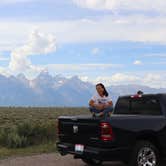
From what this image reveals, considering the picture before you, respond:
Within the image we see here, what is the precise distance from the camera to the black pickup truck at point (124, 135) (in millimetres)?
8992

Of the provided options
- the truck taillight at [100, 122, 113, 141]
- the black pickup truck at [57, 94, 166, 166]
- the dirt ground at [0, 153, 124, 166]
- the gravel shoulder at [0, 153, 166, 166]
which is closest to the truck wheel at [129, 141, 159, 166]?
the black pickup truck at [57, 94, 166, 166]

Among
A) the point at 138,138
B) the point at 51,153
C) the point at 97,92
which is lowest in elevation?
the point at 51,153

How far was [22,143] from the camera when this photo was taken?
1549cm

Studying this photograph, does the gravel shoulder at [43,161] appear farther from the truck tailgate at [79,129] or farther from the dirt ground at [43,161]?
the truck tailgate at [79,129]

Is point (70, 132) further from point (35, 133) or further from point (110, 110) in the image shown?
point (35, 133)

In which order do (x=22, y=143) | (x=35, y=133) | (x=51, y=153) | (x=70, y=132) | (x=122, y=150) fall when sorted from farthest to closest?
(x=35, y=133) → (x=22, y=143) → (x=51, y=153) → (x=70, y=132) → (x=122, y=150)

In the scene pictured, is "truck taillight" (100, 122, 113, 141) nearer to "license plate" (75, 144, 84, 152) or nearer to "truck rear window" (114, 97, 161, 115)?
"license plate" (75, 144, 84, 152)

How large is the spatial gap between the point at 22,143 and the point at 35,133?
112cm

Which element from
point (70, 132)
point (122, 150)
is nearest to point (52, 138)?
point (70, 132)

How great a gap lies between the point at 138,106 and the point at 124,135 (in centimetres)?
148

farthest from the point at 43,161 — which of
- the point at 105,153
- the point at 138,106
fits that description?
the point at 105,153

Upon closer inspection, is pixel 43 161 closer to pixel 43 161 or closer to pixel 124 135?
pixel 43 161

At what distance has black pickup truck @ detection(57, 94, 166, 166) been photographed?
8992 millimetres

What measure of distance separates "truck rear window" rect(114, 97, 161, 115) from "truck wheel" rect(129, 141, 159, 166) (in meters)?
0.84
